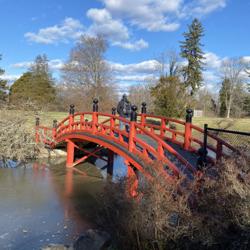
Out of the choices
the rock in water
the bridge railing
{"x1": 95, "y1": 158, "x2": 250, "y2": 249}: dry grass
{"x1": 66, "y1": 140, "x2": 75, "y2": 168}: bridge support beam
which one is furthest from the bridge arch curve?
the rock in water

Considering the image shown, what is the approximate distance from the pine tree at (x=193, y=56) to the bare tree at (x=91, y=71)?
40.0 feet

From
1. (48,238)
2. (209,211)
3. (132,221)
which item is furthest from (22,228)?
(209,211)

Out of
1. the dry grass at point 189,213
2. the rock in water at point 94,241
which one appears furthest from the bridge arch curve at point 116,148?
the rock in water at point 94,241

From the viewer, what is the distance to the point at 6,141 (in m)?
15.2

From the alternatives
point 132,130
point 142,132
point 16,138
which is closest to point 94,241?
point 132,130

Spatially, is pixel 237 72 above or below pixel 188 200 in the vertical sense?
above

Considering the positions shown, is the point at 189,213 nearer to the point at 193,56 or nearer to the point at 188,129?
the point at 188,129

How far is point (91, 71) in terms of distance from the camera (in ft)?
124

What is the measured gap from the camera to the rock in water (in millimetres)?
5844

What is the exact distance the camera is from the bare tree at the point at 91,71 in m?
37.3

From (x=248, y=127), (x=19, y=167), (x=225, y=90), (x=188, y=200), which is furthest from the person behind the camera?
(x=225, y=90)

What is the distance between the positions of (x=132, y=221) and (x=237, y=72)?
55.6m

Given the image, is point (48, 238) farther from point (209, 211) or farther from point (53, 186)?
point (53, 186)

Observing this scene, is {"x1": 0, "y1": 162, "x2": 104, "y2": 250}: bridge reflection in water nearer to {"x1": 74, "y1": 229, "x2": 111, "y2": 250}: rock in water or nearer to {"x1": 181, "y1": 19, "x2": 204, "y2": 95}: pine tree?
{"x1": 74, "y1": 229, "x2": 111, "y2": 250}: rock in water
